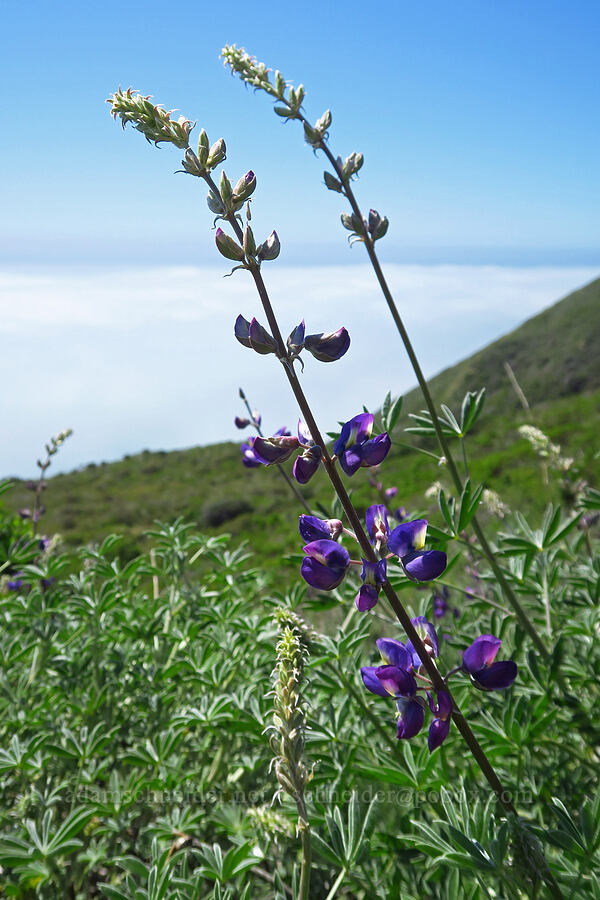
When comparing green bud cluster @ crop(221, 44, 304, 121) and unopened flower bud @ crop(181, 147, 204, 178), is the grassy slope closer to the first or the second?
green bud cluster @ crop(221, 44, 304, 121)

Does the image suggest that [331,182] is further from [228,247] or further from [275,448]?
[275,448]

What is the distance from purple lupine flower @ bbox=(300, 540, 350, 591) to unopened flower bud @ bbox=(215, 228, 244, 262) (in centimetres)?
50

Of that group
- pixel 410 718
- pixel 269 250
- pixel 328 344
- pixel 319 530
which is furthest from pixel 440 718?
pixel 269 250

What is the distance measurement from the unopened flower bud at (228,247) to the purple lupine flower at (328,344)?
0.18 meters

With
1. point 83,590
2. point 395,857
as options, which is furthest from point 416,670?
point 83,590

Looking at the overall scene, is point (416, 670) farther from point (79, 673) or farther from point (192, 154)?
point (79, 673)

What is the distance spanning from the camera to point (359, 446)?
45.0 inches

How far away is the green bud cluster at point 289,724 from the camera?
1035 millimetres

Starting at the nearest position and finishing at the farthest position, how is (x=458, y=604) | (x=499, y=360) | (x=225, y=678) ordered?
(x=225, y=678)
(x=458, y=604)
(x=499, y=360)

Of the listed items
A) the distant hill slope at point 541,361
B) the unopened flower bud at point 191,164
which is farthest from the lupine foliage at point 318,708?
the distant hill slope at point 541,361

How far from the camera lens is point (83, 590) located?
2.83 meters

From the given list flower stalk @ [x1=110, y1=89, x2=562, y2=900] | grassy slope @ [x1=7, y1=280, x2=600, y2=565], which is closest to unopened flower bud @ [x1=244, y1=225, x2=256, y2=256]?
flower stalk @ [x1=110, y1=89, x2=562, y2=900]

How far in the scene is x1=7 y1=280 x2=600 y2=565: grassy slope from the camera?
12.0m

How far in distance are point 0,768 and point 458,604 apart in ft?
7.76
